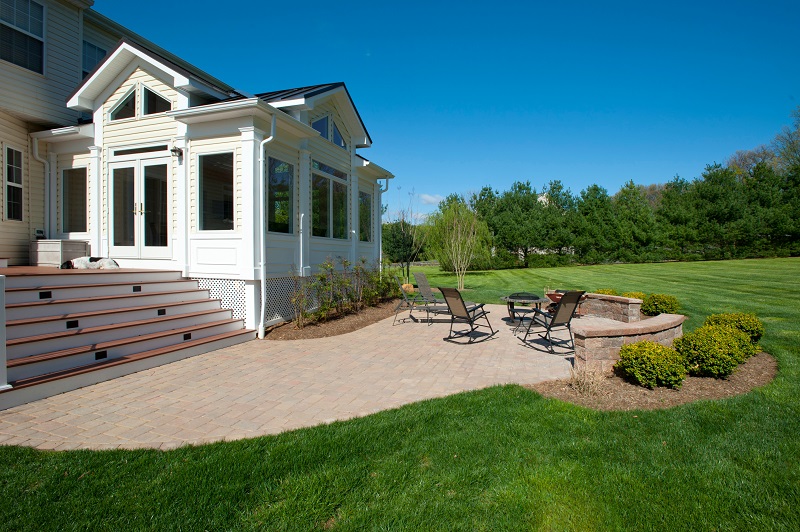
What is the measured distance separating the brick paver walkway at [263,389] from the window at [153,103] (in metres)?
5.48

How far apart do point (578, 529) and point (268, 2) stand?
46.5ft

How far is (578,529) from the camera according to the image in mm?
2443

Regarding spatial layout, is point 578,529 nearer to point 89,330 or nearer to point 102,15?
point 89,330

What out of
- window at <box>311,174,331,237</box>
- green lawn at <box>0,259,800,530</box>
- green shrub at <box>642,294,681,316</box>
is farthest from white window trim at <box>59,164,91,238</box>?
green shrub at <box>642,294,681,316</box>

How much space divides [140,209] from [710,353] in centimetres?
1021

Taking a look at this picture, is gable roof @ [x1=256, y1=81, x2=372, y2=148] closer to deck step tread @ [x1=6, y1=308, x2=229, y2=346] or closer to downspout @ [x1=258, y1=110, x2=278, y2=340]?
downspout @ [x1=258, y1=110, x2=278, y2=340]

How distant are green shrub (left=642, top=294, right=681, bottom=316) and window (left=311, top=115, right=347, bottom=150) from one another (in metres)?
8.83

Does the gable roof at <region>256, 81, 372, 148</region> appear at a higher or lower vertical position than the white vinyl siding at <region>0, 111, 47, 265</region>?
higher

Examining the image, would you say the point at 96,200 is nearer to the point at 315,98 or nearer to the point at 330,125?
the point at 315,98

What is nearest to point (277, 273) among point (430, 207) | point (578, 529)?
point (578, 529)

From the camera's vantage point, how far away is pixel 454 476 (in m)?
2.96

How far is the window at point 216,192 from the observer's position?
815 cm

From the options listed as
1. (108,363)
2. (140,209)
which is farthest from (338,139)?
(108,363)

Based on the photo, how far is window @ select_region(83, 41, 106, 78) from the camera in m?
11.1
